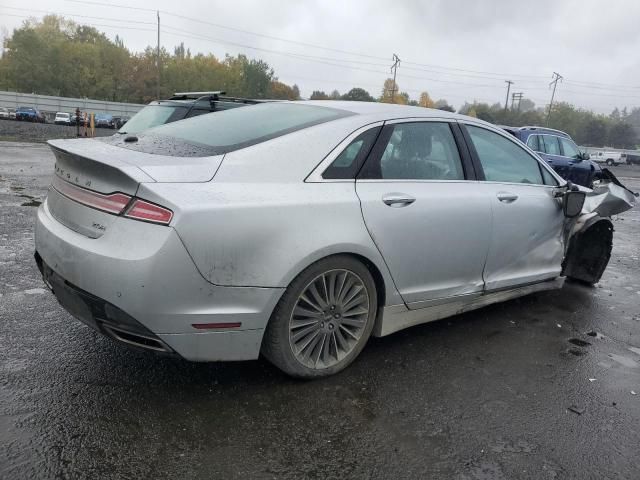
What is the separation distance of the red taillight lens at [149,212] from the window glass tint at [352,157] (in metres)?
0.94

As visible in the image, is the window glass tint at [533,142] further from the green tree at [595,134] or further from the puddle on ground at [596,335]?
the green tree at [595,134]

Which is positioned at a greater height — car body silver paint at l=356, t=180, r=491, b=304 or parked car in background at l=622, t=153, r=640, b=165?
car body silver paint at l=356, t=180, r=491, b=304

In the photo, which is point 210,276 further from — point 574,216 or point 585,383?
point 574,216

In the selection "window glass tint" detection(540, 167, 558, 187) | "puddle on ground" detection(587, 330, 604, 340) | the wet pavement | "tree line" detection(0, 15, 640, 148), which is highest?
"tree line" detection(0, 15, 640, 148)

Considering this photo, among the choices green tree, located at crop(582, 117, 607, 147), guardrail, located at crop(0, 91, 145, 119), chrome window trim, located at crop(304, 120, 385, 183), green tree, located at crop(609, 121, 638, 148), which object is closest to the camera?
chrome window trim, located at crop(304, 120, 385, 183)

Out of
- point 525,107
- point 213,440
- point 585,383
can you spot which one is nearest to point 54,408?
point 213,440

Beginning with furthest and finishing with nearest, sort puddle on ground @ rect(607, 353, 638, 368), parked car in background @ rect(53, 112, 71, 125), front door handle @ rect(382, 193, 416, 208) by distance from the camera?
parked car in background @ rect(53, 112, 71, 125), puddle on ground @ rect(607, 353, 638, 368), front door handle @ rect(382, 193, 416, 208)

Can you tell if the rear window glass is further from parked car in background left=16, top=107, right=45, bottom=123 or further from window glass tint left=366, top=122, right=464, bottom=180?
parked car in background left=16, top=107, right=45, bottom=123

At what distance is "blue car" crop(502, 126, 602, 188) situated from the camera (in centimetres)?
1230

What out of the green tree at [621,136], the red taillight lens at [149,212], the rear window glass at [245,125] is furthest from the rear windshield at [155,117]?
the green tree at [621,136]

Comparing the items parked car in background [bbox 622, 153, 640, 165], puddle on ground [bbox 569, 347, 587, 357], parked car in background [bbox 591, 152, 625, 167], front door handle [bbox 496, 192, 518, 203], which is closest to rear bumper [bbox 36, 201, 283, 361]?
front door handle [bbox 496, 192, 518, 203]

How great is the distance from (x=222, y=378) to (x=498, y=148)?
275 cm

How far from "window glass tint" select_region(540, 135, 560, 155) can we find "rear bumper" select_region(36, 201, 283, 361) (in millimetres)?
11563

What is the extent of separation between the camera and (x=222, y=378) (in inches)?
121
